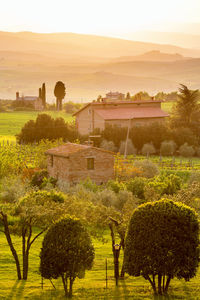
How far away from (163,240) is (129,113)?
67.0 meters

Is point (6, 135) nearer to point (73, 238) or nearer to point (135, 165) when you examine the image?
point (135, 165)

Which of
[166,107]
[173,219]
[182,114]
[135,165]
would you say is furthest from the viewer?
[166,107]

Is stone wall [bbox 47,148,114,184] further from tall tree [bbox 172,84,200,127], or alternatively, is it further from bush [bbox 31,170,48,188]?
tall tree [bbox 172,84,200,127]

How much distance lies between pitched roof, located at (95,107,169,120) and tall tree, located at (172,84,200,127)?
2.69 m

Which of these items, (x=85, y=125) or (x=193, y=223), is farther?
(x=85, y=125)

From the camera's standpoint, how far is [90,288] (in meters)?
23.0

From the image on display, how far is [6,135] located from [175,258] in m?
78.7

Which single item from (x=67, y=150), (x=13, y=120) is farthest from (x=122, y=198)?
(x=13, y=120)

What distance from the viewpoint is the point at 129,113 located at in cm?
8681

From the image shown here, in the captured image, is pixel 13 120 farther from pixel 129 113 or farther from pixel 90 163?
pixel 90 163

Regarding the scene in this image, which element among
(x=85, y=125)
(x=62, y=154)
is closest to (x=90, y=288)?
(x=62, y=154)

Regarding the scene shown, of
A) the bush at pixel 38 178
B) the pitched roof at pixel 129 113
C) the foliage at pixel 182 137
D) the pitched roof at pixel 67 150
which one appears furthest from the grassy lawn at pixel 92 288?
the pitched roof at pixel 129 113

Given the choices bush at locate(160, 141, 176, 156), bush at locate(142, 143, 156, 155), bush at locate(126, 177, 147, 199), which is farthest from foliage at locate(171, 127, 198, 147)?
bush at locate(126, 177, 147, 199)

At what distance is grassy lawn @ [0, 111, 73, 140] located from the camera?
A: 9957 centimetres
